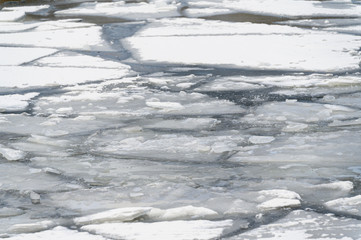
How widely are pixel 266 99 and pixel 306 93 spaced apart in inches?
7.7

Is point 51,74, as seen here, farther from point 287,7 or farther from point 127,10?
point 287,7

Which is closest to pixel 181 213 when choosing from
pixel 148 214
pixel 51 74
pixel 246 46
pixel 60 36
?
pixel 148 214

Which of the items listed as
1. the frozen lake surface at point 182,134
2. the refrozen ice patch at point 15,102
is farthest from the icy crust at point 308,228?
the refrozen ice patch at point 15,102

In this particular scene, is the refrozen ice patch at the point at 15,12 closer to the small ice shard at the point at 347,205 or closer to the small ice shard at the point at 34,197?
the small ice shard at the point at 34,197

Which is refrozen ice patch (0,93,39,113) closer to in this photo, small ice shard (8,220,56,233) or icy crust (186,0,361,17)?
small ice shard (8,220,56,233)

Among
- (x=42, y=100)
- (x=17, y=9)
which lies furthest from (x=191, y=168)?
(x=17, y=9)

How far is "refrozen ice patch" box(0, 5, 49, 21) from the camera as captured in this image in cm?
611

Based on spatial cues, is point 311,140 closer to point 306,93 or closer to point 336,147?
point 336,147

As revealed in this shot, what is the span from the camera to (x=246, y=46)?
4.36 m

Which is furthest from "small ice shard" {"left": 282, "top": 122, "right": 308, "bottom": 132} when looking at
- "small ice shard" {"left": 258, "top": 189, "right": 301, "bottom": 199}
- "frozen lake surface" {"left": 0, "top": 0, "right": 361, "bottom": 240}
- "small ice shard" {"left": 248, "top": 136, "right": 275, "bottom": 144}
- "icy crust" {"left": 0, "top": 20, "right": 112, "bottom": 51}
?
"icy crust" {"left": 0, "top": 20, "right": 112, "bottom": 51}

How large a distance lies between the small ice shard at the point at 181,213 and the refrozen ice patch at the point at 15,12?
451 cm

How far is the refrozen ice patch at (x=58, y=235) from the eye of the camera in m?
1.63

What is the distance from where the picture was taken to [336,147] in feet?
7.42

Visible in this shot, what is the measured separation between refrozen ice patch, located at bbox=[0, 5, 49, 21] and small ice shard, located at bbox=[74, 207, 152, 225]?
14.7ft
